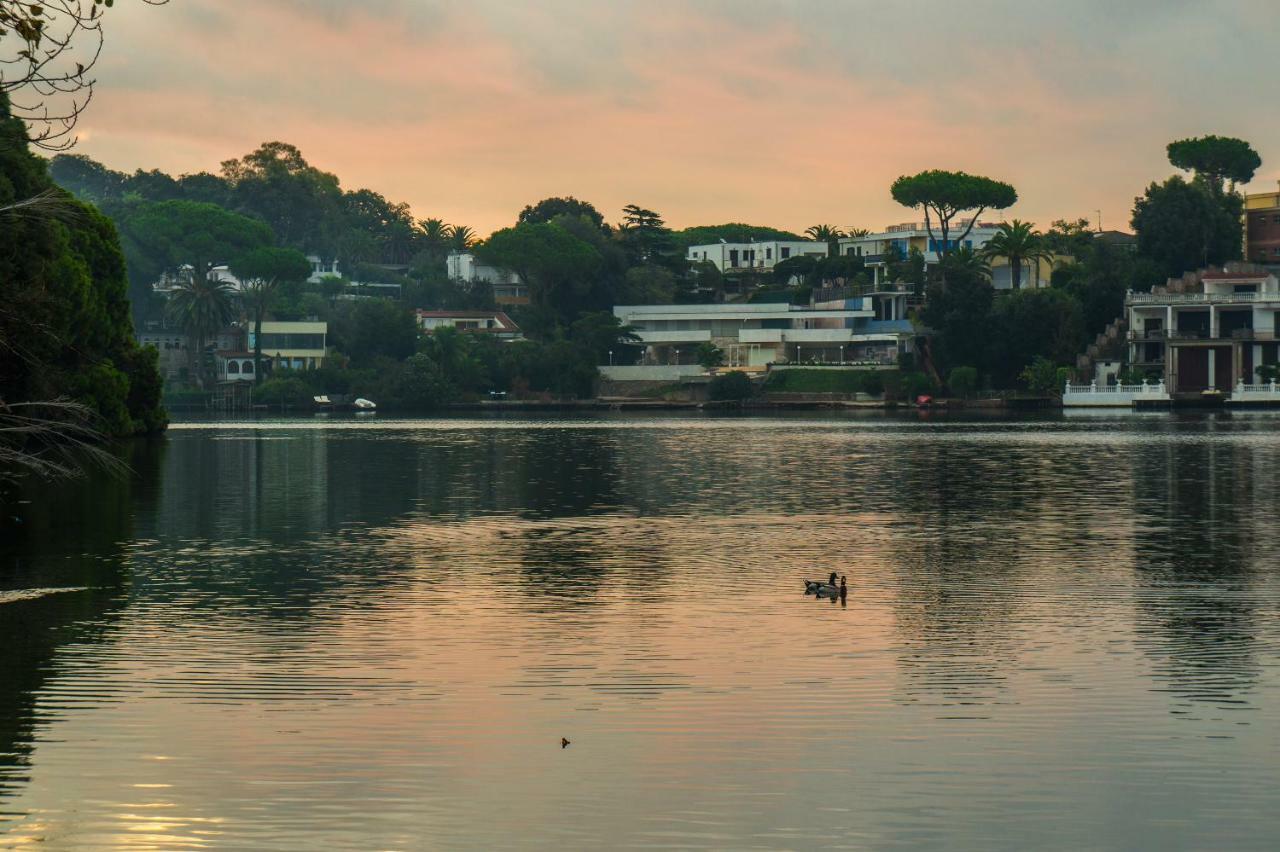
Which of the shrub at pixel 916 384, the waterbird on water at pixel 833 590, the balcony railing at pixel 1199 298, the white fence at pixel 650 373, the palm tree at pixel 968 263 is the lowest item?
the waterbird on water at pixel 833 590

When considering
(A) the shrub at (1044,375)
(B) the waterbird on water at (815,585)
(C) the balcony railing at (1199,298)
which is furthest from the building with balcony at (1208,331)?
(B) the waterbird on water at (815,585)

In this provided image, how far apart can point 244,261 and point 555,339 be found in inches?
1469

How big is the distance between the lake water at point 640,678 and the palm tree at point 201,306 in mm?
141836

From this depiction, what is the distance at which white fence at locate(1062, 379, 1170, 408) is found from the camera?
162250 millimetres

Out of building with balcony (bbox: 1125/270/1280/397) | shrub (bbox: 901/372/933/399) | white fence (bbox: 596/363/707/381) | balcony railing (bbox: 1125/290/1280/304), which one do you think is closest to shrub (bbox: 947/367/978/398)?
shrub (bbox: 901/372/933/399)

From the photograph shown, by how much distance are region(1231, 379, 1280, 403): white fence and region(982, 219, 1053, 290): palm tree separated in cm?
2866

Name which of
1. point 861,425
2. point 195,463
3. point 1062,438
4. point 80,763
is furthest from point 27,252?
point 861,425

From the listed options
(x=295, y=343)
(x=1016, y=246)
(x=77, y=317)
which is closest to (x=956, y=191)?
(x=1016, y=246)

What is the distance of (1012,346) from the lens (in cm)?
16762

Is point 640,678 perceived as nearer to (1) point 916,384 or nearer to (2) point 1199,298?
(2) point 1199,298

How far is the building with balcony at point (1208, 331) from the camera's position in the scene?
158500 mm

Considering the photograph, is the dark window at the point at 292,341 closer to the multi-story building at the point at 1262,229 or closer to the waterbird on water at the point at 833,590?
the multi-story building at the point at 1262,229

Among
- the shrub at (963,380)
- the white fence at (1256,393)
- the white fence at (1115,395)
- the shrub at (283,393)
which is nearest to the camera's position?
the white fence at (1256,393)

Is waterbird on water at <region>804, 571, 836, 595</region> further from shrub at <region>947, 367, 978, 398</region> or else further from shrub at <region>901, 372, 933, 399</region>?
shrub at <region>901, 372, 933, 399</region>
